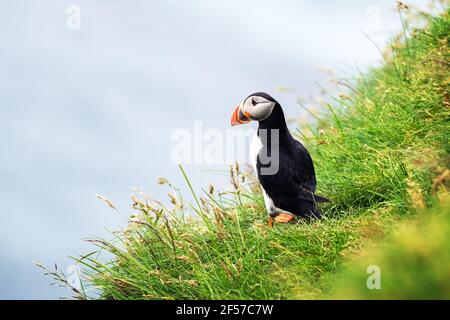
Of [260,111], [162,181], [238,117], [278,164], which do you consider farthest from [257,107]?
[162,181]

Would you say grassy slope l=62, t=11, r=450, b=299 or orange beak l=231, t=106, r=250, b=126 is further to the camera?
orange beak l=231, t=106, r=250, b=126

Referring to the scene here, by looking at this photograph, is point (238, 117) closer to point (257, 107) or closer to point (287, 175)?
point (257, 107)

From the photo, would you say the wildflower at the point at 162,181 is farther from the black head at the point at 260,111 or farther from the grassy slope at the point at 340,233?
the black head at the point at 260,111

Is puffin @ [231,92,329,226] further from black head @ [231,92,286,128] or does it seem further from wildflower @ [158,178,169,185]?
wildflower @ [158,178,169,185]

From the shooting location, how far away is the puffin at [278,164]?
6.00m

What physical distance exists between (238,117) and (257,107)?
19 centimetres

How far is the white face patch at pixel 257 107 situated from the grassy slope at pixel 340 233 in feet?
1.65

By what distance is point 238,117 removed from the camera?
6.08m

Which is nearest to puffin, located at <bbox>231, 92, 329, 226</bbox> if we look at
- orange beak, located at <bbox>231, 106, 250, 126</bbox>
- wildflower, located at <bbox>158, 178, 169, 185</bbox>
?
orange beak, located at <bbox>231, 106, 250, 126</bbox>

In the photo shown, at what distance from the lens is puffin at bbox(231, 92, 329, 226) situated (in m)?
6.00

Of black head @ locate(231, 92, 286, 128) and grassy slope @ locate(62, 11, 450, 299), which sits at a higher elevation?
black head @ locate(231, 92, 286, 128)

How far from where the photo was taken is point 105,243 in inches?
234
